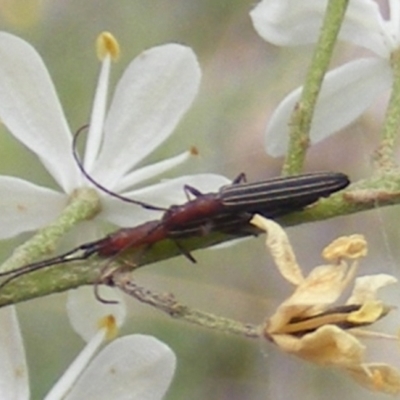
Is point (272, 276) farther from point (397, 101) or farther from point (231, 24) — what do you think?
point (397, 101)

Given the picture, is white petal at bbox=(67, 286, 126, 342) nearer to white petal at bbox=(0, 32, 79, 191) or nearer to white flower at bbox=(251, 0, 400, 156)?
white petal at bbox=(0, 32, 79, 191)

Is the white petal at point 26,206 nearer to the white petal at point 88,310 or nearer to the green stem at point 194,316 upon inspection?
the white petal at point 88,310

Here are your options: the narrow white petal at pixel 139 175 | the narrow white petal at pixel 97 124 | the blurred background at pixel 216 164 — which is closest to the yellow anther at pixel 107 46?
the narrow white petal at pixel 97 124

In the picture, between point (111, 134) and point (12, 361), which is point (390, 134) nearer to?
point (111, 134)

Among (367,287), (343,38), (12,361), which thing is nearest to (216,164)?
(343,38)

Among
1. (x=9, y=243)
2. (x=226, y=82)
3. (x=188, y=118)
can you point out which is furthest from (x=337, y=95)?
(x=226, y=82)
